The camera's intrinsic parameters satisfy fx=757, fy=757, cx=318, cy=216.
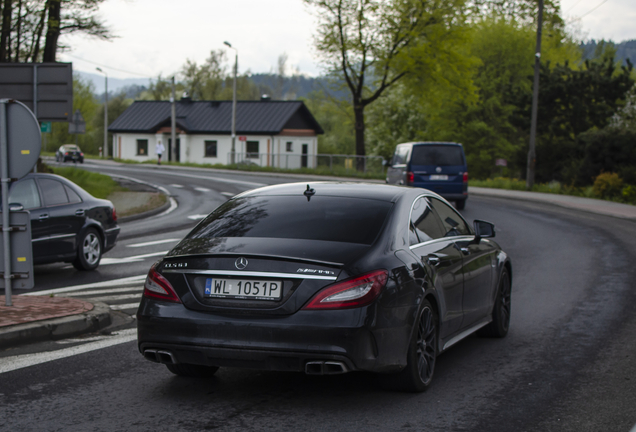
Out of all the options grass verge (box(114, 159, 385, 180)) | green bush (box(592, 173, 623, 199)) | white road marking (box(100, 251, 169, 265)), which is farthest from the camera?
grass verge (box(114, 159, 385, 180))

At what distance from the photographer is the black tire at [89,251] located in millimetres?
11180

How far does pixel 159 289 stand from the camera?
193 inches

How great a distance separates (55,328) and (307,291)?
3237 mm

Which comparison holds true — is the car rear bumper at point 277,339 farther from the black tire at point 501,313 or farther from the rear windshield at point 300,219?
the black tire at point 501,313

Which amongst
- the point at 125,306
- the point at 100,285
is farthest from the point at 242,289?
the point at 100,285

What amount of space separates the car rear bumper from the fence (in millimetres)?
36905

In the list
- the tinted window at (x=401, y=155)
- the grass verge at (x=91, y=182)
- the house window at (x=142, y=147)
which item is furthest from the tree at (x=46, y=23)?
the house window at (x=142, y=147)

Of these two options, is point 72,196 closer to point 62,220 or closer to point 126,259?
point 62,220

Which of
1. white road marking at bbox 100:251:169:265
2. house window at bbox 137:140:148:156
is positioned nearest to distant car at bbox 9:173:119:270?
white road marking at bbox 100:251:169:265

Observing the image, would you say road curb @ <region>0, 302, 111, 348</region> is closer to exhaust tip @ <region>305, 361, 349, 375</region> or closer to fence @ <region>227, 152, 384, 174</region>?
exhaust tip @ <region>305, 361, 349, 375</region>

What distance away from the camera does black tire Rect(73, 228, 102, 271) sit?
11180 millimetres

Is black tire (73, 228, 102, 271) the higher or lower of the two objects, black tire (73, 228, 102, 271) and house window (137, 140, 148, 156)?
the lower

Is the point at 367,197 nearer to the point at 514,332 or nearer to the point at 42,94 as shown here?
the point at 514,332

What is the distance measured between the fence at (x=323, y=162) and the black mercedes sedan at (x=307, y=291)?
36.1m
